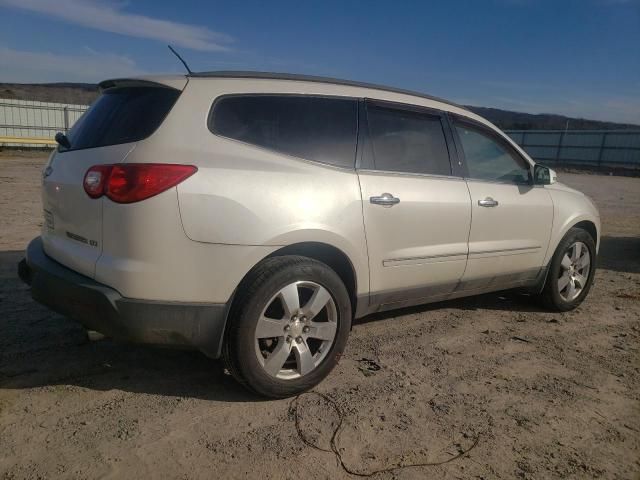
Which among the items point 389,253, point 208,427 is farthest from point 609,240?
point 208,427

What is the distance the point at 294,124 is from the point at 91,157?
1.14 m

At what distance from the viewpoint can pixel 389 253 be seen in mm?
3391

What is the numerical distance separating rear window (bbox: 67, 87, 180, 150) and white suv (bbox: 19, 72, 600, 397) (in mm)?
11

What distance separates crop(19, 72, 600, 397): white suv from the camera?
101 inches

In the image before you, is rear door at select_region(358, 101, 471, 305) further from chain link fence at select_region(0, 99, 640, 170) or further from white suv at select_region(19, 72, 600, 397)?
chain link fence at select_region(0, 99, 640, 170)

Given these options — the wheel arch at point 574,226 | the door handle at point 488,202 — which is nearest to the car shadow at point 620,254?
the wheel arch at point 574,226

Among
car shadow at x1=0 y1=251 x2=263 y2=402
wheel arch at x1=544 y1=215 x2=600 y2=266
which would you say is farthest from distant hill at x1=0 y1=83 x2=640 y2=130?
car shadow at x1=0 y1=251 x2=263 y2=402

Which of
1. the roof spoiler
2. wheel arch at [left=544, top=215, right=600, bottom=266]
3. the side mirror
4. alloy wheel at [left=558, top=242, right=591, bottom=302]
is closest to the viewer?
the roof spoiler

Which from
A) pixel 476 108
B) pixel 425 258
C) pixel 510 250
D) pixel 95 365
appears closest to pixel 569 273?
pixel 510 250

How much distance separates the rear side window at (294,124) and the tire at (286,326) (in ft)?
2.21

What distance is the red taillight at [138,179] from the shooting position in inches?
99.2

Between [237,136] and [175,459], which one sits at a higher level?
[237,136]

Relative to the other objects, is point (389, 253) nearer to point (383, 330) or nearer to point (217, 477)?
point (383, 330)

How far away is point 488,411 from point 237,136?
6.84ft
